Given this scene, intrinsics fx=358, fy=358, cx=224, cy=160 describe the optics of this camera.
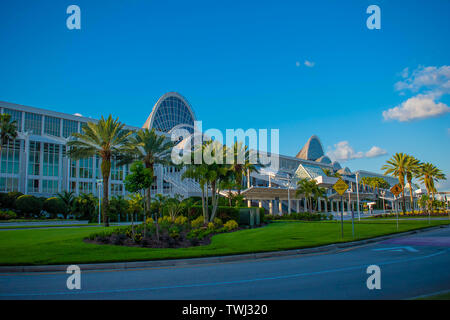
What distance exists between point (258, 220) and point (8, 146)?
4132 centimetres

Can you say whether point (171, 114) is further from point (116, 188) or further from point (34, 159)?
point (34, 159)

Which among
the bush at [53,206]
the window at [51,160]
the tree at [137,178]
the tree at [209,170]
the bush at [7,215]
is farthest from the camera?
the window at [51,160]

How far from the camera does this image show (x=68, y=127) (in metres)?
66.6

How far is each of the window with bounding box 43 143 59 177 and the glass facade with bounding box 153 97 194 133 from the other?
94.3ft

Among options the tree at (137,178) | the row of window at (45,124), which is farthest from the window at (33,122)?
the tree at (137,178)

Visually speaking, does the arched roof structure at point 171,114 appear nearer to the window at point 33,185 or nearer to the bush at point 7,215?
the window at point 33,185

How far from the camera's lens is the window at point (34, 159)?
182ft

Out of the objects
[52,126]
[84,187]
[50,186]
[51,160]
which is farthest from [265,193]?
[52,126]

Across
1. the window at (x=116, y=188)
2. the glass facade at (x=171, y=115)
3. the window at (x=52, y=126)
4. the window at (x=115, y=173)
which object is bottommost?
the window at (x=116, y=188)

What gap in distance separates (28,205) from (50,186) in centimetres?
1787

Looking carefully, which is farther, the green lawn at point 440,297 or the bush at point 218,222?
the bush at point 218,222

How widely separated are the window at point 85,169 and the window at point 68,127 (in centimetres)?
646

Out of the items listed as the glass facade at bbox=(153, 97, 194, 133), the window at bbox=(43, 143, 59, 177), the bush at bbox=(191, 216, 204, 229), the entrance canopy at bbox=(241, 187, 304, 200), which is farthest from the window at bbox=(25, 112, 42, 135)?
the bush at bbox=(191, 216, 204, 229)
